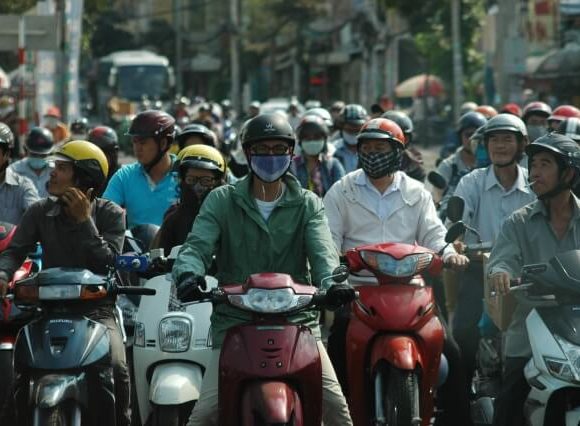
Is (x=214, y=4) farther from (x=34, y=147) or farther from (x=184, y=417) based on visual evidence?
(x=184, y=417)

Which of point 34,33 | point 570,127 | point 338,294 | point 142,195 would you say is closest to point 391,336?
point 338,294

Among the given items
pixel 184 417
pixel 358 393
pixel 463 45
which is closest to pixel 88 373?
pixel 184 417

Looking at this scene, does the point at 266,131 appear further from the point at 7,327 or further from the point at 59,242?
the point at 7,327

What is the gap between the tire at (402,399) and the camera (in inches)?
244

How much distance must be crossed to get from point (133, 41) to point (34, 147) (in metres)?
75.7

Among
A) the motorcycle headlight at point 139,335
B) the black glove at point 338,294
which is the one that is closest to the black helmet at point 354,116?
the motorcycle headlight at point 139,335

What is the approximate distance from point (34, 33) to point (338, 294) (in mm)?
16826

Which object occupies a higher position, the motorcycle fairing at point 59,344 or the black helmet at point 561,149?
the black helmet at point 561,149

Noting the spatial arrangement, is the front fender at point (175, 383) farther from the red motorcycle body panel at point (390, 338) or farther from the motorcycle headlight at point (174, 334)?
the red motorcycle body panel at point (390, 338)

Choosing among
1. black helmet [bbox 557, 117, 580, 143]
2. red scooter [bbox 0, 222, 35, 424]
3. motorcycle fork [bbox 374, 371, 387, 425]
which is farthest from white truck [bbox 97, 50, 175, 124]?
motorcycle fork [bbox 374, 371, 387, 425]

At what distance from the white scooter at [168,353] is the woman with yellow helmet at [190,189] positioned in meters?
0.68

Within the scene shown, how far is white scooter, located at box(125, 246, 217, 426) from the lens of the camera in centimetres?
633

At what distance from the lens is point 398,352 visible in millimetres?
6301

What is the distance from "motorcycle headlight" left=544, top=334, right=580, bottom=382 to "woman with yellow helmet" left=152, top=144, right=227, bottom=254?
2557 millimetres
